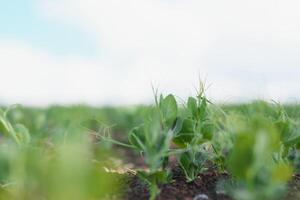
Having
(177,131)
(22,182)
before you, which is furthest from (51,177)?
(177,131)

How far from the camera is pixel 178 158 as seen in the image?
1.85 metres

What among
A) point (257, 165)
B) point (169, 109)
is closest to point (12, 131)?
point (169, 109)

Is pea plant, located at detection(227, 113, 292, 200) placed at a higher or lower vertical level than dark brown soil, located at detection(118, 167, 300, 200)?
higher

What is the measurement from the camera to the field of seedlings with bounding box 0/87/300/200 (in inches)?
43.6

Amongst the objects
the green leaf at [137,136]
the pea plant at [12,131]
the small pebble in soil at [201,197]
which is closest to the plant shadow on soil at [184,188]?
the small pebble in soil at [201,197]

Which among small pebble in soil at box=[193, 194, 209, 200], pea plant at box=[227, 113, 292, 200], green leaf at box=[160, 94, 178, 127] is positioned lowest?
small pebble in soil at box=[193, 194, 209, 200]

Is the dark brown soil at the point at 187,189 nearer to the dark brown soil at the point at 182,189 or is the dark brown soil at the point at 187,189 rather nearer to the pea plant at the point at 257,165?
the dark brown soil at the point at 182,189

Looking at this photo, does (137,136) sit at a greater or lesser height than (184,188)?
greater

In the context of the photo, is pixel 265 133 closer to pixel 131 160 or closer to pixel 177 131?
pixel 177 131

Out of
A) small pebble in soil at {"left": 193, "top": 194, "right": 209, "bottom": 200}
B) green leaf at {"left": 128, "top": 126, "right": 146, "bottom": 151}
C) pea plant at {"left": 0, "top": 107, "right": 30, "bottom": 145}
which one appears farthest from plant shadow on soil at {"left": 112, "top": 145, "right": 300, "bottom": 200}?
pea plant at {"left": 0, "top": 107, "right": 30, "bottom": 145}

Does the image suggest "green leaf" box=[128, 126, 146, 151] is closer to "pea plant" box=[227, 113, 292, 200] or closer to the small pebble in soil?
the small pebble in soil

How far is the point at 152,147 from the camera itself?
145 centimetres

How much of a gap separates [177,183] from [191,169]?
78 mm

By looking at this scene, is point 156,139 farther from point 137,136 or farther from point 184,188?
point 184,188
